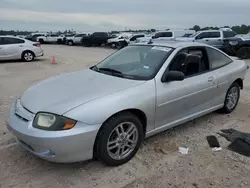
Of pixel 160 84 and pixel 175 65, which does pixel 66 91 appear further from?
pixel 175 65

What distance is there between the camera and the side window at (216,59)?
4.65 metres

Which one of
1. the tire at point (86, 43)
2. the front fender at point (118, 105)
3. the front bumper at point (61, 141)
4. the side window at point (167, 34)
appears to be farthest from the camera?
the tire at point (86, 43)

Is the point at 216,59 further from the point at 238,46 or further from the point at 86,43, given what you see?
the point at 86,43

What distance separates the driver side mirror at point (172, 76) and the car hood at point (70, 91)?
0.39m

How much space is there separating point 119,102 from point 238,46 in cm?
1489

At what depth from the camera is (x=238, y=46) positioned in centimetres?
1609

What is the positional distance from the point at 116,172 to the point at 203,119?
7.87 ft

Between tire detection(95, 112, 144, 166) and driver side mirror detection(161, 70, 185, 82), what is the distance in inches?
28.2

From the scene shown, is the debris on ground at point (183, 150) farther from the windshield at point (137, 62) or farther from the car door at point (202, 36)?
the car door at point (202, 36)

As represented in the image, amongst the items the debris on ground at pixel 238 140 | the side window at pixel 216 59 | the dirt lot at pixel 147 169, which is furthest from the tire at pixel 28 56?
the debris on ground at pixel 238 140

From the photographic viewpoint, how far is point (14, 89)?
25.4ft

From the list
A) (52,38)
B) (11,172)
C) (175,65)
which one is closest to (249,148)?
(175,65)

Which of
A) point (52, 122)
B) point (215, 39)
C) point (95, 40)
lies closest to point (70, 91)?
point (52, 122)

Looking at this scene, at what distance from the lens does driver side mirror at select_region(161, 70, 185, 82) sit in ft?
12.0
